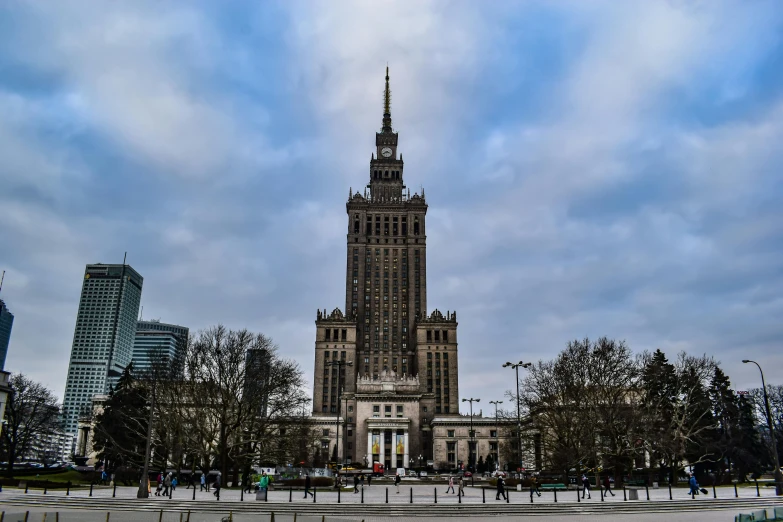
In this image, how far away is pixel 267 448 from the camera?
64.6 metres

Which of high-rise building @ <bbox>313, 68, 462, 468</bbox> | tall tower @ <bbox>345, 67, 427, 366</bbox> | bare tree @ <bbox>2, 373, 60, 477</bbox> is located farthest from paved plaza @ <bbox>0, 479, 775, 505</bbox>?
tall tower @ <bbox>345, 67, 427, 366</bbox>

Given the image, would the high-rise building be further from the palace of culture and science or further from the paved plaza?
the paved plaza

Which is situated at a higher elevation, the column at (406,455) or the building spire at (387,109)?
the building spire at (387,109)

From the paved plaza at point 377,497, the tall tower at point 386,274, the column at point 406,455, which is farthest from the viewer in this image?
the tall tower at point 386,274

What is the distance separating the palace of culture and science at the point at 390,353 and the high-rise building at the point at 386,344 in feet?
0.85

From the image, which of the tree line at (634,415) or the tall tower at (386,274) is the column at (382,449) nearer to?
the tall tower at (386,274)

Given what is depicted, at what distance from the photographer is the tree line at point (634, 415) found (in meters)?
63.1

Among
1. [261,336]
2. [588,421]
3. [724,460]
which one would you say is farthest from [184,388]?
[724,460]

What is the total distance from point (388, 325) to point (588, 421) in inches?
3789

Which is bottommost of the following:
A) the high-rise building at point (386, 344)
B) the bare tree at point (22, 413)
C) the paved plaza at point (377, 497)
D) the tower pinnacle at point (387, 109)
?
the paved plaza at point (377, 497)

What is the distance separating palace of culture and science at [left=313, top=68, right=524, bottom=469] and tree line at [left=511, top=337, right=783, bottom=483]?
176 feet

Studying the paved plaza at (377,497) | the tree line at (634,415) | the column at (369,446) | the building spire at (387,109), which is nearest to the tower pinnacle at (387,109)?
the building spire at (387,109)

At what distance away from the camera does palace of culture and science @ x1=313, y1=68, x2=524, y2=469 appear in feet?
437

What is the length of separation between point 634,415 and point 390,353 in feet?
319
